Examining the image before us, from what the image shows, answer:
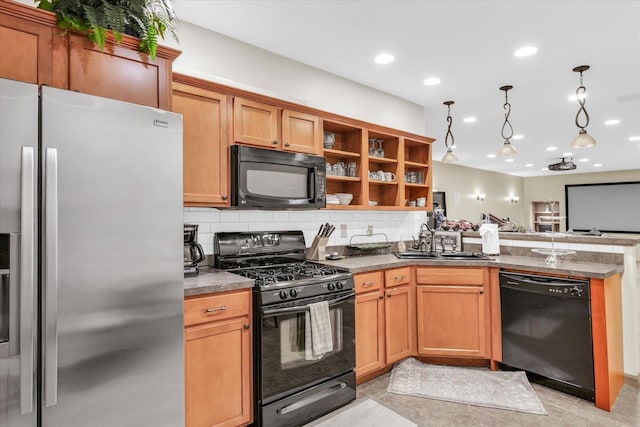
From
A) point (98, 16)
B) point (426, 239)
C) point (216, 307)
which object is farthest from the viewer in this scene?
Result: point (426, 239)

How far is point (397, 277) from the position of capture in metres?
3.10

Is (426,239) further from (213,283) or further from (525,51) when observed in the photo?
(213,283)

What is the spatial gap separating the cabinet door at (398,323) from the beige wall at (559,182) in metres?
11.8

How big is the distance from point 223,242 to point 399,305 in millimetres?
1557

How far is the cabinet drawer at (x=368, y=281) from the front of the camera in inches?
111

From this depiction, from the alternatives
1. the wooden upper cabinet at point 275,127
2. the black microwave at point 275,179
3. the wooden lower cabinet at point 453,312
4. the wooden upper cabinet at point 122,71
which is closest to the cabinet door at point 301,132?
the wooden upper cabinet at point 275,127

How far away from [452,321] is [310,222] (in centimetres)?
151

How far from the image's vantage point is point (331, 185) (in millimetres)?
3547

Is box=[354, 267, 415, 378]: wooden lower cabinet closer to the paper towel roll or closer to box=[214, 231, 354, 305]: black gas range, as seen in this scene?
box=[214, 231, 354, 305]: black gas range

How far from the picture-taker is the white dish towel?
2.35 m

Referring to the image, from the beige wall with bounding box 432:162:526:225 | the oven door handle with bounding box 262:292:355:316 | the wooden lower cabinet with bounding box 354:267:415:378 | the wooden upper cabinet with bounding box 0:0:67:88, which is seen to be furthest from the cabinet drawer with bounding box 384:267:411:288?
the beige wall with bounding box 432:162:526:225

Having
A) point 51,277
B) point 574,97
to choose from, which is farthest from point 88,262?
point 574,97

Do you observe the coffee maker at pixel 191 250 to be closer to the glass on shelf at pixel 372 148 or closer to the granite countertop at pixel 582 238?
the glass on shelf at pixel 372 148

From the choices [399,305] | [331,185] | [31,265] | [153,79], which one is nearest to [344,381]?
[399,305]
